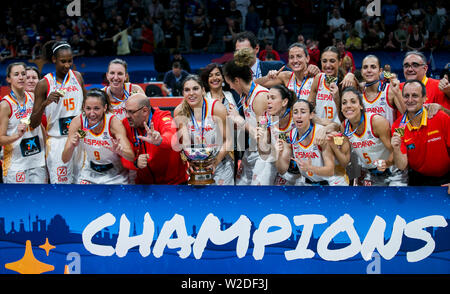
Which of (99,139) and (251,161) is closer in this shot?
(99,139)

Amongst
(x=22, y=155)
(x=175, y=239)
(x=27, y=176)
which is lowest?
(x=175, y=239)

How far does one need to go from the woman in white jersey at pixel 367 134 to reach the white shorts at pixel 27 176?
3.12m

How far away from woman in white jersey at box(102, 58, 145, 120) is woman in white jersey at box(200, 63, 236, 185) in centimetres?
84

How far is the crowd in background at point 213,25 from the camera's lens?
1262cm

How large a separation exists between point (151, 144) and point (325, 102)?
2.01m

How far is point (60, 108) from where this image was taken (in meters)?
5.86

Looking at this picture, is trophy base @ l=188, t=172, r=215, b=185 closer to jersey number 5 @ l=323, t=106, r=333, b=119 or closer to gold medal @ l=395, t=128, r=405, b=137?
gold medal @ l=395, t=128, r=405, b=137

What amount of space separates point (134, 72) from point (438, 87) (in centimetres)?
854

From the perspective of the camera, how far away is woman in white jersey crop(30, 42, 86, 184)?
18.8ft

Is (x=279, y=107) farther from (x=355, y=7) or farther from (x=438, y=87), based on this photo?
(x=355, y=7)

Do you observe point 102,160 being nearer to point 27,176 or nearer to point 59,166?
point 59,166

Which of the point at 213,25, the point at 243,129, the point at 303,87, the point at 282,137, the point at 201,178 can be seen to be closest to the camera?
the point at 282,137

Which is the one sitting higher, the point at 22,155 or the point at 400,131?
the point at 400,131

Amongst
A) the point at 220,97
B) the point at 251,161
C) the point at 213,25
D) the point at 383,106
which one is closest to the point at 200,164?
the point at 251,161
